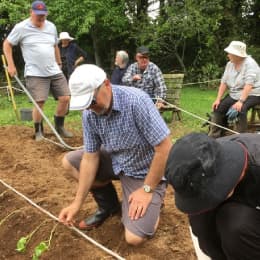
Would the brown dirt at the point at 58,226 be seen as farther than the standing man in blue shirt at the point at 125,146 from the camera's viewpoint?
Yes

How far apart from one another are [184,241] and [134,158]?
0.65 meters

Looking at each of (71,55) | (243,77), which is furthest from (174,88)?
(71,55)

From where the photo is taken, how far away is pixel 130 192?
3.12 meters

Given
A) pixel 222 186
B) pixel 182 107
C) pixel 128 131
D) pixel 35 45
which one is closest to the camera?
pixel 222 186

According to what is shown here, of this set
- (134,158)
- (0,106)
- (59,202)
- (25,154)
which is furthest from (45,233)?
(0,106)

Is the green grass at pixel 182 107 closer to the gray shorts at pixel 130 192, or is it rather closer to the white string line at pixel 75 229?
the white string line at pixel 75 229

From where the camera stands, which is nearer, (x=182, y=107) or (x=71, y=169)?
(x=71, y=169)

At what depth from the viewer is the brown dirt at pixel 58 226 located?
3.02 m

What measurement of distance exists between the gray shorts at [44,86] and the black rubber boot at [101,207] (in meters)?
2.67

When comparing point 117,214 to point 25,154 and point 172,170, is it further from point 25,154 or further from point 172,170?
point 25,154

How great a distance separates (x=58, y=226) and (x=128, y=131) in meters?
1.01

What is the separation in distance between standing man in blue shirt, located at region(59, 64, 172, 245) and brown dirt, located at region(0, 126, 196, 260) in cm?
16

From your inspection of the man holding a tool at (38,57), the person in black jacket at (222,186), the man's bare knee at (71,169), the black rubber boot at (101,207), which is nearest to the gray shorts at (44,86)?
the man holding a tool at (38,57)

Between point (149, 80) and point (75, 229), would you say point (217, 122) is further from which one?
point (75, 229)
